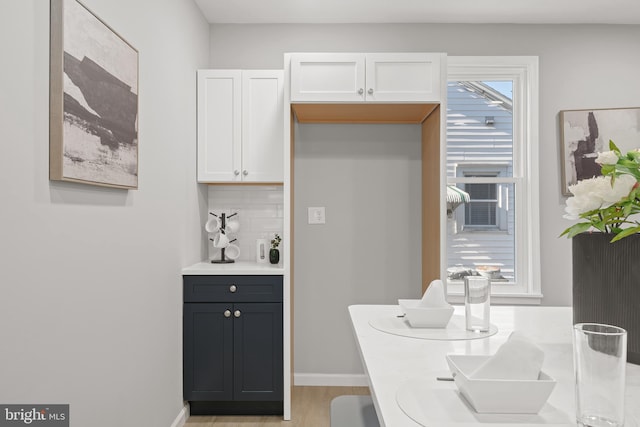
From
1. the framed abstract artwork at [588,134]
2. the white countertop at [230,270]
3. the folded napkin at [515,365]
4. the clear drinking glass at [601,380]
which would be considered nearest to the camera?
the clear drinking glass at [601,380]

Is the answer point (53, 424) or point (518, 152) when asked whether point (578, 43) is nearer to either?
point (518, 152)

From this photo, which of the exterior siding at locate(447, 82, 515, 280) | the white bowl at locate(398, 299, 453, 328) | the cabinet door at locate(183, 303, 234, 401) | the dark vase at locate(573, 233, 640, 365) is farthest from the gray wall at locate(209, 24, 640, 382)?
the dark vase at locate(573, 233, 640, 365)

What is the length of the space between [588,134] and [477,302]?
2.67 metres

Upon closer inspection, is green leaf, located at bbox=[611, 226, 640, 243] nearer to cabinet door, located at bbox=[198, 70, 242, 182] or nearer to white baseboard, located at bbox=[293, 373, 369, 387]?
cabinet door, located at bbox=[198, 70, 242, 182]

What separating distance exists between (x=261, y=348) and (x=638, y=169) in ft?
7.53

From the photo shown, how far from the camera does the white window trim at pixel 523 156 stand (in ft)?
11.0

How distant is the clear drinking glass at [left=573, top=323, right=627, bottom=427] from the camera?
2.23ft

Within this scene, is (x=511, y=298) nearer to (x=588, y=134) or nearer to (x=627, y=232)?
(x=588, y=134)

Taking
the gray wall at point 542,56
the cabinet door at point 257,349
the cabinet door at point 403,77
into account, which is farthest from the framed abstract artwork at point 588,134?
the cabinet door at point 257,349

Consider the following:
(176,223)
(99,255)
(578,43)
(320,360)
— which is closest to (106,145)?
(99,255)

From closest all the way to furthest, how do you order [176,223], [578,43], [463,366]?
[463,366]
[176,223]
[578,43]

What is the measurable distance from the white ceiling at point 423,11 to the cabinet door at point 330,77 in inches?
19.2

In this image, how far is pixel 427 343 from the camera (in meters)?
1.20

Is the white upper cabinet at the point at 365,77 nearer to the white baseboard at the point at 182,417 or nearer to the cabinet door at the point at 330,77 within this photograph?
the cabinet door at the point at 330,77
